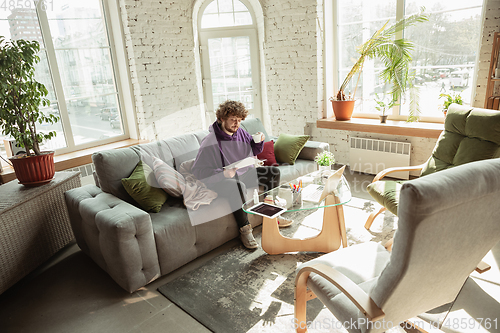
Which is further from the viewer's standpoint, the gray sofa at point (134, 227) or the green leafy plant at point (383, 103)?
the green leafy plant at point (383, 103)

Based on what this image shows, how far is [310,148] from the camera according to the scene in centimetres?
380

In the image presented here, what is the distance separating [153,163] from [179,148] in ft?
1.24

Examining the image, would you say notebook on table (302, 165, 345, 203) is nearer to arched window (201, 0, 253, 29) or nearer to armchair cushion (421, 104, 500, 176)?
armchair cushion (421, 104, 500, 176)

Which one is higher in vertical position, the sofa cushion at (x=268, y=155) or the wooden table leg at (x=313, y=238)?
the sofa cushion at (x=268, y=155)

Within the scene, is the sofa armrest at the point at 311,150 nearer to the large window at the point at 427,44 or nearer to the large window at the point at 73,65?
the large window at the point at 427,44

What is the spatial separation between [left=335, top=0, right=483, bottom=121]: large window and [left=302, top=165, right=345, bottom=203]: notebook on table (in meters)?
2.21

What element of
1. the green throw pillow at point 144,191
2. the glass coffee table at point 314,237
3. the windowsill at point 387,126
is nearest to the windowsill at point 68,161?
the green throw pillow at point 144,191

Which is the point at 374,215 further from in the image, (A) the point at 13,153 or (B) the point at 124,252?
(A) the point at 13,153

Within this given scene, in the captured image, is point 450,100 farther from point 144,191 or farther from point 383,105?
point 144,191

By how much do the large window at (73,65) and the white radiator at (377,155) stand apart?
3167mm

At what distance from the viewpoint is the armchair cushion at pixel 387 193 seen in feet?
8.34

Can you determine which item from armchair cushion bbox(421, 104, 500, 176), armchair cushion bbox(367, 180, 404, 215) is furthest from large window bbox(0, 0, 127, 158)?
armchair cushion bbox(421, 104, 500, 176)

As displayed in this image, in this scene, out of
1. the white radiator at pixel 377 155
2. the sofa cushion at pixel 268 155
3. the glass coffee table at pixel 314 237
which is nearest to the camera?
the glass coffee table at pixel 314 237

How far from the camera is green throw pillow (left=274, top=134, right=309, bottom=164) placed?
3.65 m
